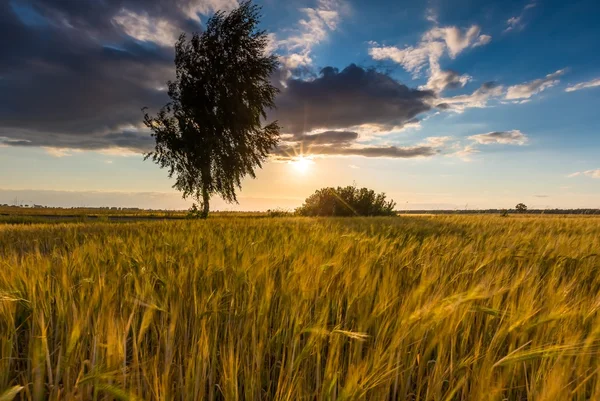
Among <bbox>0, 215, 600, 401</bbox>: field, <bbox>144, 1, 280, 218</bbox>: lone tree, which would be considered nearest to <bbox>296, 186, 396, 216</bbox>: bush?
<bbox>144, 1, 280, 218</bbox>: lone tree

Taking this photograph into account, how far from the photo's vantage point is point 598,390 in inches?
41.9

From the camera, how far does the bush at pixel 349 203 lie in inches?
1071

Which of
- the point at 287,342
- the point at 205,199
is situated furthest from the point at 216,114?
the point at 287,342

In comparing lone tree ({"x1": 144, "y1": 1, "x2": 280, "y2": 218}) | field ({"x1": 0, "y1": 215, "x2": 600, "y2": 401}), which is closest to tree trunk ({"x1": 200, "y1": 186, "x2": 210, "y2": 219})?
lone tree ({"x1": 144, "y1": 1, "x2": 280, "y2": 218})

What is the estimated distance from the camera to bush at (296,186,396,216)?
27.2m

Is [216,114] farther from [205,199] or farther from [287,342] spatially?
[287,342]

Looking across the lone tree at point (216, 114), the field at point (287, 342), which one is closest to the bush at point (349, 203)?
the lone tree at point (216, 114)

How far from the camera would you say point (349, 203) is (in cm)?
2750

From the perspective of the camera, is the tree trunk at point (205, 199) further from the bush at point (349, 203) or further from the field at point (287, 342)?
the field at point (287, 342)

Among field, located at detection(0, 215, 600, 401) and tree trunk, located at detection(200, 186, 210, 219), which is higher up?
tree trunk, located at detection(200, 186, 210, 219)

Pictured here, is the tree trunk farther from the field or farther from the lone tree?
the field

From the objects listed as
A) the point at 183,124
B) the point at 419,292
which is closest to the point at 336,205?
the point at 183,124

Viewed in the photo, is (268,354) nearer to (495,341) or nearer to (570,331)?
(495,341)

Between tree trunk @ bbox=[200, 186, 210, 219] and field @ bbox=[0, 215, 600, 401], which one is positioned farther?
tree trunk @ bbox=[200, 186, 210, 219]
